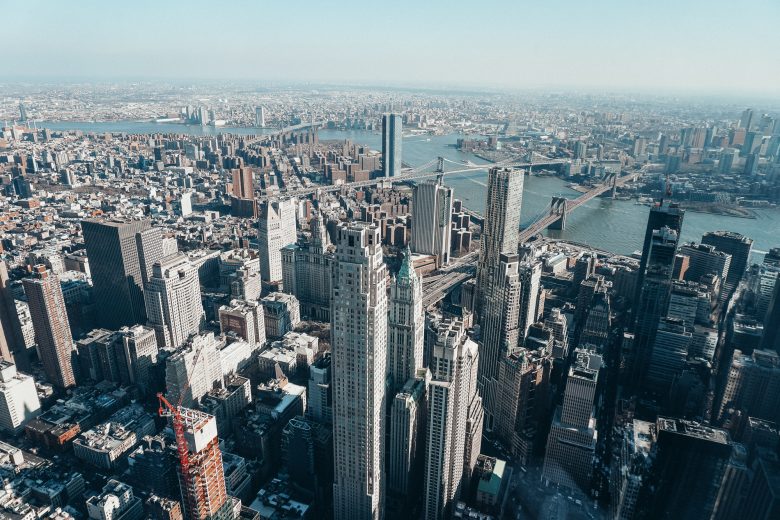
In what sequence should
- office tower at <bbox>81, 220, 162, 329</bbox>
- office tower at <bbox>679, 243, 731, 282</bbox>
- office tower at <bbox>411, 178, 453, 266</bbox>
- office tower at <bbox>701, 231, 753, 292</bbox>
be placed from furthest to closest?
1. office tower at <bbox>411, 178, 453, 266</bbox>
2. office tower at <bbox>701, 231, 753, 292</bbox>
3. office tower at <bbox>679, 243, 731, 282</bbox>
4. office tower at <bbox>81, 220, 162, 329</bbox>

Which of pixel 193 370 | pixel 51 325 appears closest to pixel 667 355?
pixel 193 370

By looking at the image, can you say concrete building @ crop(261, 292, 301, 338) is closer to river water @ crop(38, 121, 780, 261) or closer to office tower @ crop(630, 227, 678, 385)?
office tower @ crop(630, 227, 678, 385)

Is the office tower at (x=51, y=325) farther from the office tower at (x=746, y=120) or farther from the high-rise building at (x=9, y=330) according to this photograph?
the office tower at (x=746, y=120)

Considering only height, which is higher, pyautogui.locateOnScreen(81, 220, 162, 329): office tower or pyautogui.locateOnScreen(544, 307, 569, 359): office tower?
pyautogui.locateOnScreen(81, 220, 162, 329): office tower

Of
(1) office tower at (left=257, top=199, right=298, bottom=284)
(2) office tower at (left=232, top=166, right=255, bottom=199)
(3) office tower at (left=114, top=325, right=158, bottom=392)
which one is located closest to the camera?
(3) office tower at (left=114, top=325, right=158, bottom=392)

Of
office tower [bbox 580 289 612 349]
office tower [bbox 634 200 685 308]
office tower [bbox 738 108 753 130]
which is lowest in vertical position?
office tower [bbox 580 289 612 349]

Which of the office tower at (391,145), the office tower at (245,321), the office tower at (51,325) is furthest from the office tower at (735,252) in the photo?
the office tower at (391,145)

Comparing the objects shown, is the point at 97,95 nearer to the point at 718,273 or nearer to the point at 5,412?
the point at 5,412

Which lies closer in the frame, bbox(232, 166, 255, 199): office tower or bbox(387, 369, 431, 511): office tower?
bbox(387, 369, 431, 511): office tower

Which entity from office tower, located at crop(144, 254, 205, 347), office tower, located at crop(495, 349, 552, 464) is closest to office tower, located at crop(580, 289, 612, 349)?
office tower, located at crop(495, 349, 552, 464)

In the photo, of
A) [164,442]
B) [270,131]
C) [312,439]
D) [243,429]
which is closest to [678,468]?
[312,439]
